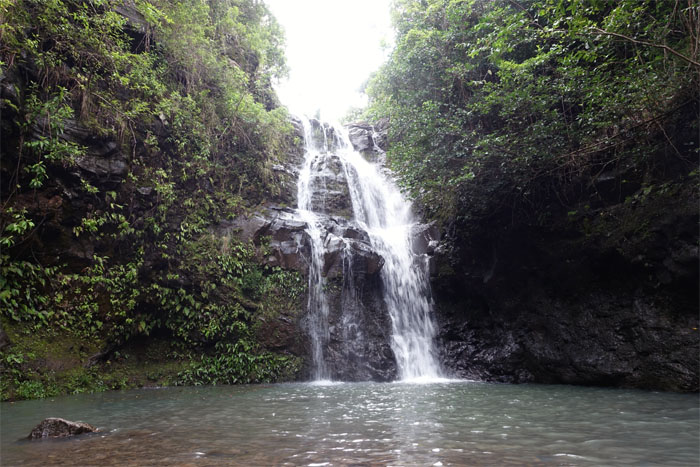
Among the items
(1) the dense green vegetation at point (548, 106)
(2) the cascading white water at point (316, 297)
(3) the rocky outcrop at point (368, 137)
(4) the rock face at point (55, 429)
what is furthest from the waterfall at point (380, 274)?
(4) the rock face at point (55, 429)

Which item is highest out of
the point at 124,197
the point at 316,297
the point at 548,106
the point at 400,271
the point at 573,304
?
the point at 548,106

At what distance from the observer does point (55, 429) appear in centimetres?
408

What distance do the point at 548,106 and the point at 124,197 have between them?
399 inches

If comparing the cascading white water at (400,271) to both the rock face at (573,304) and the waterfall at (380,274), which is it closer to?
the waterfall at (380,274)

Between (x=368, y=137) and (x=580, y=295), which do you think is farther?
(x=368, y=137)

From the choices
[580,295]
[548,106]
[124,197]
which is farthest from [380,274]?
[124,197]

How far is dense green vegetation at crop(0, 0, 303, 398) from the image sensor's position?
7535 mm

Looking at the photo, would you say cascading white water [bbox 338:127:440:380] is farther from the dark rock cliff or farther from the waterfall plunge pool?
the waterfall plunge pool

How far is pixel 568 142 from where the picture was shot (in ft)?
27.5

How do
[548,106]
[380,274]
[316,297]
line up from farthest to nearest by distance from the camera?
[380,274] → [316,297] → [548,106]

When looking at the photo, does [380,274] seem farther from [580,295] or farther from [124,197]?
[124,197]

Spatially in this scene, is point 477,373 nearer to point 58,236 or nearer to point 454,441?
point 454,441

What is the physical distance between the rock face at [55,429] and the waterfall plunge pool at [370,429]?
160mm

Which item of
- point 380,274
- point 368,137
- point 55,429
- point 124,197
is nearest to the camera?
point 55,429
